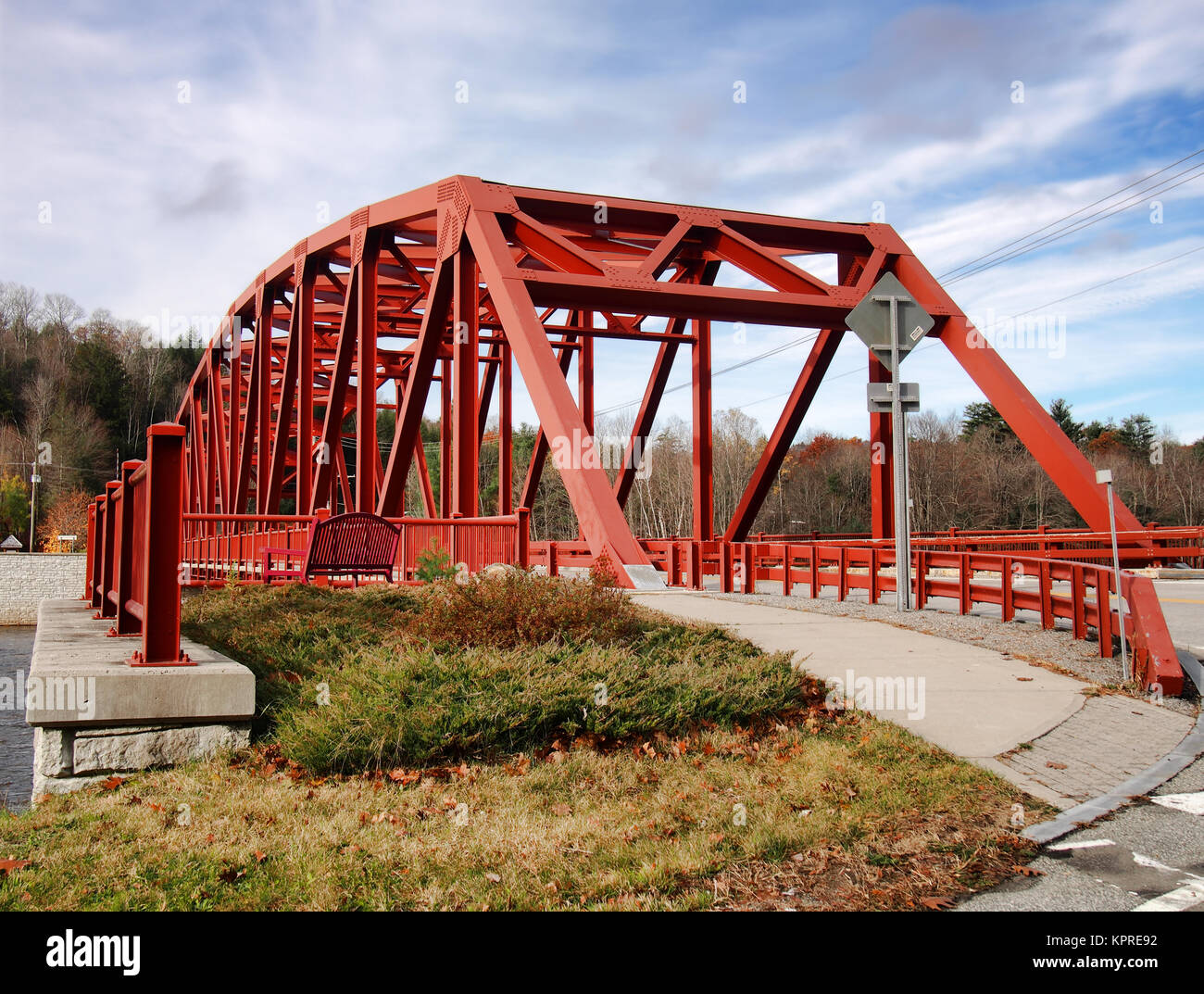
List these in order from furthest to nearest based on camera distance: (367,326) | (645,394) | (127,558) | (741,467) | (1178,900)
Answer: (741,467), (645,394), (367,326), (127,558), (1178,900)

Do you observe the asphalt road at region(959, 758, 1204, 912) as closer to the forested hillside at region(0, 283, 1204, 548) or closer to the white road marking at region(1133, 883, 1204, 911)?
the white road marking at region(1133, 883, 1204, 911)

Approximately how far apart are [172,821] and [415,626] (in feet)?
9.27

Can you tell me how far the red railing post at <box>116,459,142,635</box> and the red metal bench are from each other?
423 cm

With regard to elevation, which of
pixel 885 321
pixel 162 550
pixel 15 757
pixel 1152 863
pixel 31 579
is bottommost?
pixel 15 757

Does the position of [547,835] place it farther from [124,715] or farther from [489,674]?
[124,715]

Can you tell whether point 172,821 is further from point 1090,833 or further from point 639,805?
point 1090,833

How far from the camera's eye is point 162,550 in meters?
5.50

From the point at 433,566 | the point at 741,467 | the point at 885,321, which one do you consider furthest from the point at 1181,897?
the point at 741,467

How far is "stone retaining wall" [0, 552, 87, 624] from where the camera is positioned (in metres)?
39.6

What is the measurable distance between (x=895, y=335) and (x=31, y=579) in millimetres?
40148

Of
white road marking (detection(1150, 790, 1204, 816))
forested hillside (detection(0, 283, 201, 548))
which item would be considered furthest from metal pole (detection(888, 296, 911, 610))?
forested hillside (detection(0, 283, 201, 548))
